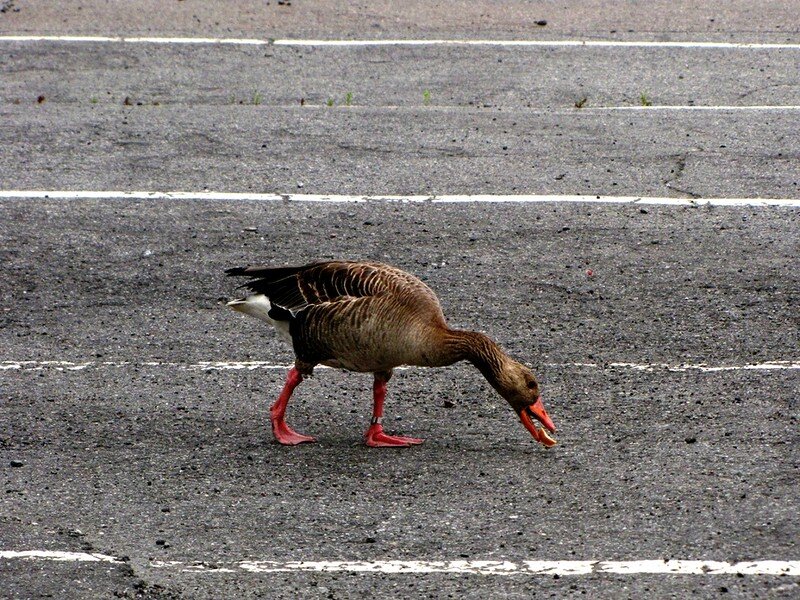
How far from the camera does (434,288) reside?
8.59 meters

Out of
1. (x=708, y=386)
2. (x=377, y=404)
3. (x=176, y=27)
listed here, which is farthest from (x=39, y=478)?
(x=176, y=27)

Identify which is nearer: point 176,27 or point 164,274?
point 164,274

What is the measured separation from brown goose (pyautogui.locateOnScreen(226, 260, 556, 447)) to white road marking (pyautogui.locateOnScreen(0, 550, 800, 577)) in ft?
3.45

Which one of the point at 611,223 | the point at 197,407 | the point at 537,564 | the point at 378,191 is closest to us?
the point at 537,564

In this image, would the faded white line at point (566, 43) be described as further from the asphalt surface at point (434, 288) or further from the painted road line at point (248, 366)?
the painted road line at point (248, 366)

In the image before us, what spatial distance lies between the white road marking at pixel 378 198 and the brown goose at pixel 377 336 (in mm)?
3438

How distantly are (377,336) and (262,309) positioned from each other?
33.2 inches

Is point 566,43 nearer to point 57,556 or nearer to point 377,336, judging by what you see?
point 377,336

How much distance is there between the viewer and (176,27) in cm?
1477

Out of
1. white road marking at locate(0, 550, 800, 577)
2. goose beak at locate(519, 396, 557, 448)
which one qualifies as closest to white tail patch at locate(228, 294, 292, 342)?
goose beak at locate(519, 396, 557, 448)

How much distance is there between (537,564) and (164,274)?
4.30m

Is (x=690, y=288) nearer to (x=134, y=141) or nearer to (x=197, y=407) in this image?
(x=197, y=407)

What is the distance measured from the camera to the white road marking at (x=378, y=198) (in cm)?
999

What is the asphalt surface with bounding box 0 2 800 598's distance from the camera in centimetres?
578
